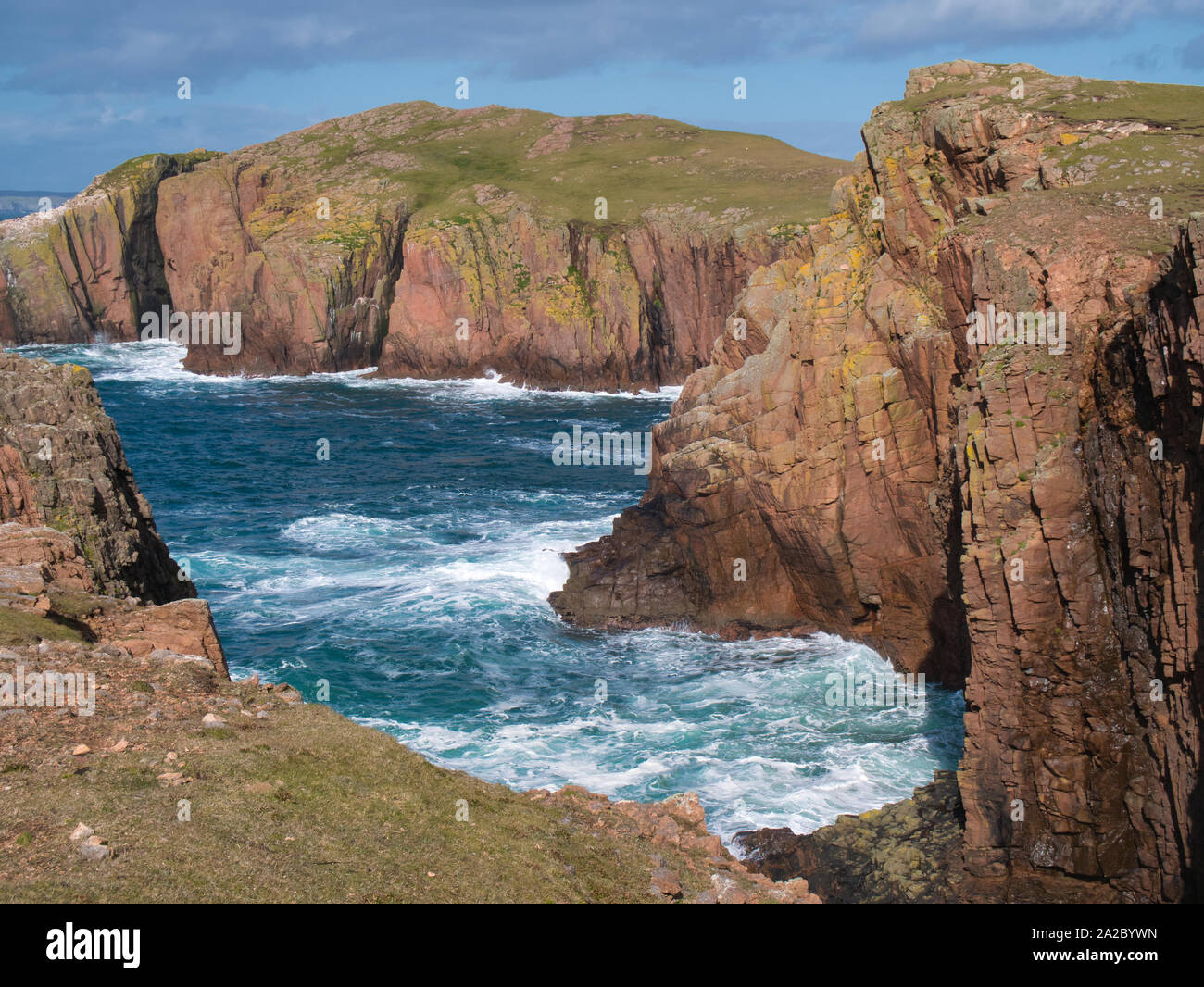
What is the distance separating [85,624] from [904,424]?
2569 cm

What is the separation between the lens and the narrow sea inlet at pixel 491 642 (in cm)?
3086

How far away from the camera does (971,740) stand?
25.0 m

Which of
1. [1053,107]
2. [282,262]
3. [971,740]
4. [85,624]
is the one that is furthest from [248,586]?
[282,262]

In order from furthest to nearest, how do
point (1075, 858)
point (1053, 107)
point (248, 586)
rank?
point (248, 586) < point (1053, 107) < point (1075, 858)

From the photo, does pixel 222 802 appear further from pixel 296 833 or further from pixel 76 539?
pixel 76 539

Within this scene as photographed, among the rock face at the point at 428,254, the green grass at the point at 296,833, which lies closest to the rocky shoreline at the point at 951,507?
the green grass at the point at 296,833

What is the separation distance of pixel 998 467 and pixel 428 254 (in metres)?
84.8

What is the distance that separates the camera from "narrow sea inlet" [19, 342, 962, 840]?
30859 mm

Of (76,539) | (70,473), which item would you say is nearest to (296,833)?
(76,539)

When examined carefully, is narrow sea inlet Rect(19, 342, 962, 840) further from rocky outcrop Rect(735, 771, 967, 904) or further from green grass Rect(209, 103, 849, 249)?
green grass Rect(209, 103, 849, 249)

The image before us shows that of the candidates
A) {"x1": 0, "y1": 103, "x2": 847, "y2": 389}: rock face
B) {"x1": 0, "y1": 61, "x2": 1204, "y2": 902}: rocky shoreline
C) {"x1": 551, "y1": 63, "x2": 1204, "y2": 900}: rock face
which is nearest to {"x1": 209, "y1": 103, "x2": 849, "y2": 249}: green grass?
{"x1": 0, "y1": 103, "x2": 847, "y2": 389}: rock face

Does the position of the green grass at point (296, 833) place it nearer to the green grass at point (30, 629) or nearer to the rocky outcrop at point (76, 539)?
the green grass at point (30, 629)

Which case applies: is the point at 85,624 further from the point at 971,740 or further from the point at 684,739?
the point at 971,740
